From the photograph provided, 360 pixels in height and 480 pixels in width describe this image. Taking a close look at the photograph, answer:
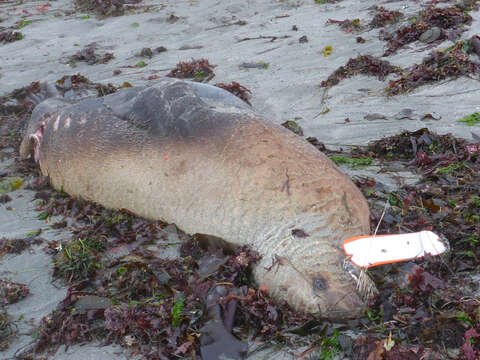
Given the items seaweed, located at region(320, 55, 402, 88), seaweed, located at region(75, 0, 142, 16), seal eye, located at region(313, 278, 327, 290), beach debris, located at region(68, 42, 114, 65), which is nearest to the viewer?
seal eye, located at region(313, 278, 327, 290)

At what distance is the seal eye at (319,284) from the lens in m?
2.81

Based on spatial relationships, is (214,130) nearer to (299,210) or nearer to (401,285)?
(299,210)

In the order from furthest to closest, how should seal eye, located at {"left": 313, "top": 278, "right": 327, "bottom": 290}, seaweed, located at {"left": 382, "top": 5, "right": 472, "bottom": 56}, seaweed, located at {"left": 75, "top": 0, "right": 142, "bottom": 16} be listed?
seaweed, located at {"left": 75, "top": 0, "right": 142, "bottom": 16} → seaweed, located at {"left": 382, "top": 5, "right": 472, "bottom": 56} → seal eye, located at {"left": 313, "top": 278, "right": 327, "bottom": 290}

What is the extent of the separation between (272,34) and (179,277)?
5399mm

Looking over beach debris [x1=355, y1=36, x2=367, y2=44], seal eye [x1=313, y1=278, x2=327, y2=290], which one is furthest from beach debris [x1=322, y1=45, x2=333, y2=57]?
seal eye [x1=313, y1=278, x2=327, y2=290]

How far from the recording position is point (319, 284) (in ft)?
9.28

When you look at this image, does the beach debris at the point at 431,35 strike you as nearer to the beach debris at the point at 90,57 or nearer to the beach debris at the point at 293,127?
the beach debris at the point at 293,127

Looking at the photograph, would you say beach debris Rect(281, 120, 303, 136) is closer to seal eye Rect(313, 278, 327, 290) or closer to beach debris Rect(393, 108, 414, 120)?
beach debris Rect(393, 108, 414, 120)

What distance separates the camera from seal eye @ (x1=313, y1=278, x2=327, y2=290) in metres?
2.81

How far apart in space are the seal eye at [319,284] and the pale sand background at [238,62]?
1.46 feet

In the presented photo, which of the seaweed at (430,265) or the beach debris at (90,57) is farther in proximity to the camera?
the beach debris at (90,57)

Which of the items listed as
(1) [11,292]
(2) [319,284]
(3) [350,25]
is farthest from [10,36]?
(2) [319,284]

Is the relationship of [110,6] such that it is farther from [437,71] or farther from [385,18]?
[437,71]

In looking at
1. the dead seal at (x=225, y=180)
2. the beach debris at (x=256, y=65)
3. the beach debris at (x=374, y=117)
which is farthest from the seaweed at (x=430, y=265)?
the beach debris at (x=256, y=65)
